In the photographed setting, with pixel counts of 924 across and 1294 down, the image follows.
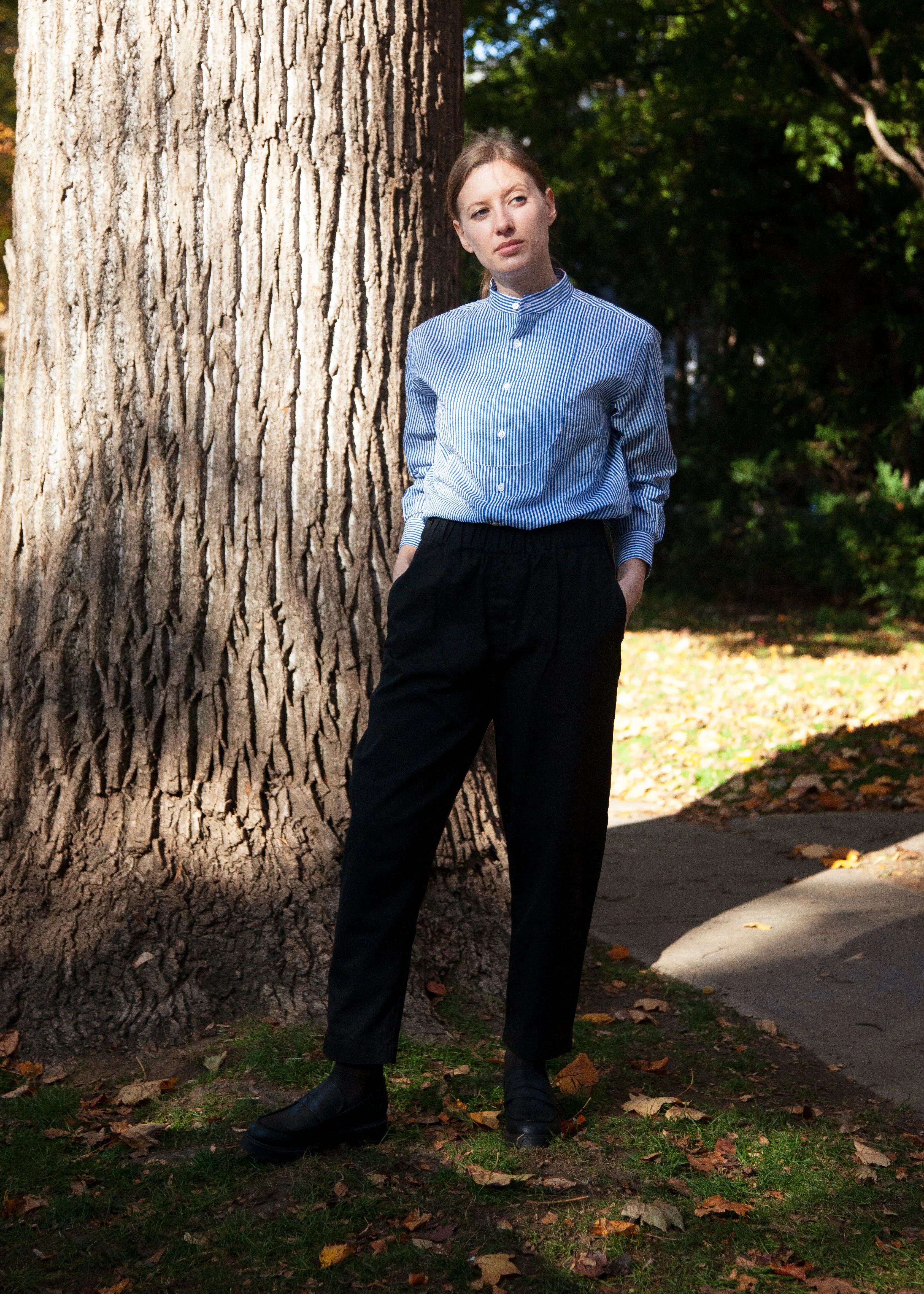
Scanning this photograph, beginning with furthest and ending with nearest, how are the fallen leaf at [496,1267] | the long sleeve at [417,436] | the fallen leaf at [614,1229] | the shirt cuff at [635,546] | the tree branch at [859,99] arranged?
1. the tree branch at [859,99]
2. the long sleeve at [417,436]
3. the shirt cuff at [635,546]
4. the fallen leaf at [614,1229]
5. the fallen leaf at [496,1267]

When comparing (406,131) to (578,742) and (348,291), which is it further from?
(578,742)

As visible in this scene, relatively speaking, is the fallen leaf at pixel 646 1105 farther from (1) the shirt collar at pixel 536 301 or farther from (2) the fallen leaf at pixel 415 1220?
(1) the shirt collar at pixel 536 301

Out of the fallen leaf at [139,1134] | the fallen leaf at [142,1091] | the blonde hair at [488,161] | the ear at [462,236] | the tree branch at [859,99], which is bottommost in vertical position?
the fallen leaf at [139,1134]

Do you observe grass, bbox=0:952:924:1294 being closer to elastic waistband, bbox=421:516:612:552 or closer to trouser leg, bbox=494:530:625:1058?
trouser leg, bbox=494:530:625:1058

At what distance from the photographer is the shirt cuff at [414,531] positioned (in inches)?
114

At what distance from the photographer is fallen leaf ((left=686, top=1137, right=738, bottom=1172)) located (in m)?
2.69

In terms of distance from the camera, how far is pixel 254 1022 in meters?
3.20

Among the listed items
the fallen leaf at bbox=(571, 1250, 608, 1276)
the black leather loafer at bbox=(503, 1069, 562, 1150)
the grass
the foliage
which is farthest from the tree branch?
the fallen leaf at bbox=(571, 1250, 608, 1276)

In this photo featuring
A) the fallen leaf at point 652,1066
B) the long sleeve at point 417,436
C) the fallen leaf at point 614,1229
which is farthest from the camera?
the fallen leaf at point 652,1066

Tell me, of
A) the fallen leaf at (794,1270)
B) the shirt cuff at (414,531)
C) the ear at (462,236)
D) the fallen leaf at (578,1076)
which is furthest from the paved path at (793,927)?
the ear at (462,236)

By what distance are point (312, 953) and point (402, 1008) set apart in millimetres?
536

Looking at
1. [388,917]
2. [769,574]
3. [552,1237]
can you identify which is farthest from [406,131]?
[769,574]

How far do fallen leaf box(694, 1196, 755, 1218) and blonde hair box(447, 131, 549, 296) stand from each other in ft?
6.64

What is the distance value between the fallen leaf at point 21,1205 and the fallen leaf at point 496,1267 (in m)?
0.90
